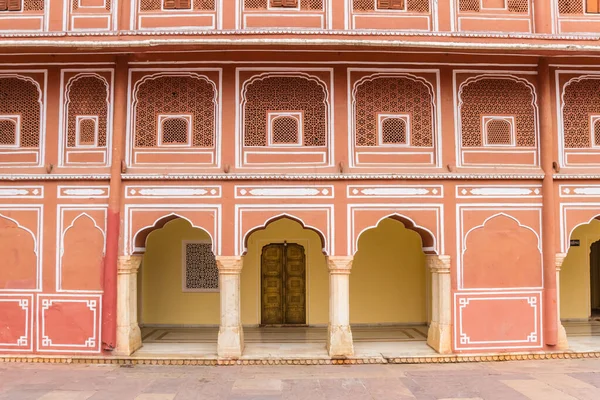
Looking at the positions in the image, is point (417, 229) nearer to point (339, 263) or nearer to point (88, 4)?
point (339, 263)

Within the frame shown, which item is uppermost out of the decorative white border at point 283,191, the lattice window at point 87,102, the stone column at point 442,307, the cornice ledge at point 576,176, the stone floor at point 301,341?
the lattice window at point 87,102

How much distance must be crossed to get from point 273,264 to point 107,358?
4.26 m

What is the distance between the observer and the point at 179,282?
11.6 m

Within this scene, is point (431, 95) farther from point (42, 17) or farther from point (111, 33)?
point (42, 17)

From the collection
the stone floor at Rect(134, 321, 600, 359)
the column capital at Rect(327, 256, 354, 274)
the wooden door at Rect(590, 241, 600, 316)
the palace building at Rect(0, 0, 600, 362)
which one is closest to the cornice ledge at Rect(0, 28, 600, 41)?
the palace building at Rect(0, 0, 600, 362)

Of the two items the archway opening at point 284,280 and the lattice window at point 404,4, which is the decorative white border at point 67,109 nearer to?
the archway opening at point 284,280

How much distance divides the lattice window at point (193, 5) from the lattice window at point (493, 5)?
15.5 ft

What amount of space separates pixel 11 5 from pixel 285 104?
558 cm

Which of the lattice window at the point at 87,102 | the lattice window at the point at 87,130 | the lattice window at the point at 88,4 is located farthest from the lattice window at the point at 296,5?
the lattice window at the point at 87,130

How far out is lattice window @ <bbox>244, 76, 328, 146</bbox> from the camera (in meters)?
9.30

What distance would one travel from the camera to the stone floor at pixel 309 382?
715 cm

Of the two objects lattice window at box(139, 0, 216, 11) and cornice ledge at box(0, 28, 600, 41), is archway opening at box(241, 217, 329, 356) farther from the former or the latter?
lattice window at box(139, 0, 216, 11)

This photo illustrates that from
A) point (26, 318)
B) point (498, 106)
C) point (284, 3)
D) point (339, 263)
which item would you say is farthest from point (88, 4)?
point (498, 106)

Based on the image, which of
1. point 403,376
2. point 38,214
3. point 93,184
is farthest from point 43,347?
point 403,376
